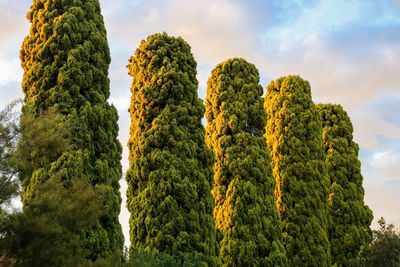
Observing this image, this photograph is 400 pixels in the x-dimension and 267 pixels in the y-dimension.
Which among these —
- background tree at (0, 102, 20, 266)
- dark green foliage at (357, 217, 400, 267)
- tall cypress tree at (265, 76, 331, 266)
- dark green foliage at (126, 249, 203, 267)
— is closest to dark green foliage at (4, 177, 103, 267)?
background tree at (0, 102, 20, 266)

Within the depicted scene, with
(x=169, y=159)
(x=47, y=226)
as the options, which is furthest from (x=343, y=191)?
(x=47, y=226)

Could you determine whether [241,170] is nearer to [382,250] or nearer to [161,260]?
[161,260]

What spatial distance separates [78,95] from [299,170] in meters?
8.69

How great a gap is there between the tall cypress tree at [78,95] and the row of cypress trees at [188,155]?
0.02m

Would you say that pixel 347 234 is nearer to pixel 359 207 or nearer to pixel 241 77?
pixel 359 207

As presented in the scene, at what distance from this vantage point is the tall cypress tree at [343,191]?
1545 cm

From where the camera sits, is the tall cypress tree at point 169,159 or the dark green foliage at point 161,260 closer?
the dark green foliage at point 161,260

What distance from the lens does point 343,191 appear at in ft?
53.0

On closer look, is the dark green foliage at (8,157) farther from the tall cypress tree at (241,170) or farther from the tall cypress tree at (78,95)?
the tall cypress tree at (241,170)

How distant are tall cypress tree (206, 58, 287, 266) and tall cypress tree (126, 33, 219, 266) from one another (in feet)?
4.63

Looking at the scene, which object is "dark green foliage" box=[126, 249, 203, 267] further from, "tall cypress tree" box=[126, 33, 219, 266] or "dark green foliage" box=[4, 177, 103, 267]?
"dark green foliage" box=[4, 177, 103, 267]

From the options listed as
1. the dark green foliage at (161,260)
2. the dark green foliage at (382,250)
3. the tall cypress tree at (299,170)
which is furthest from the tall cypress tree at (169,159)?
the dark green foliage at (382,250)

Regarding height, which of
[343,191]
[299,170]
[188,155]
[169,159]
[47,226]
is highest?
[299,170]

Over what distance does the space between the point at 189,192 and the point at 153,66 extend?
3466mm
